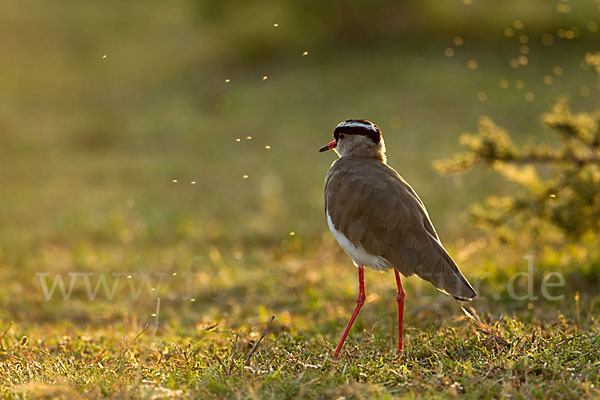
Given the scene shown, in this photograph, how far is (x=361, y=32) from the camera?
1684 cm

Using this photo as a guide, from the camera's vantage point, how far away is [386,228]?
393 centimetres

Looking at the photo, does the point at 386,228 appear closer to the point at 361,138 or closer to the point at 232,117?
the point at 361,138

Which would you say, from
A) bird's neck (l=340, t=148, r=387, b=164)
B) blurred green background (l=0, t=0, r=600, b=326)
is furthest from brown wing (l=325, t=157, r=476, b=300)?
blurred green background (l=0, t=0, r=600, b=326)

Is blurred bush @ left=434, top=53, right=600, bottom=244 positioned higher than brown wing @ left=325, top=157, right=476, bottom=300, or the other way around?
brown wing @ left=325, top=157, right=476, bottom=300

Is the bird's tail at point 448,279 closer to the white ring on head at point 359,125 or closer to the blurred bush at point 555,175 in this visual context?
the white ring on head at point 359,125

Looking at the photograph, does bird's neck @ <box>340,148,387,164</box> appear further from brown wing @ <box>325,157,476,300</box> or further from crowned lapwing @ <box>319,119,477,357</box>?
brown wing @ <box>325,157,476,300</box>

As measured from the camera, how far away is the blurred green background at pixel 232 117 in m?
7.45

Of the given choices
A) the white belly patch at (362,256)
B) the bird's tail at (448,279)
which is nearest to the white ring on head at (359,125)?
the white belly patch at (362,256)

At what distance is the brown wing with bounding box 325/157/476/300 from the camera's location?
382 cm

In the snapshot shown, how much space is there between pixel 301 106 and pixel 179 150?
3.08m

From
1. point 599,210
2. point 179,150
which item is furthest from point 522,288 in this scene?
point 179,150

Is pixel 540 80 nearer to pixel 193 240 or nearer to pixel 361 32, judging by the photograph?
pixel 361 32

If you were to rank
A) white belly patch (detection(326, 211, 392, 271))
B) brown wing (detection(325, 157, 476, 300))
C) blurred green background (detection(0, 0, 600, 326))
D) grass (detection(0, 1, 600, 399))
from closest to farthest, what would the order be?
1. grass (detection(0, 1, 600, 399))
2. brown wing (detection(325, 157, 476, 300))
3. white belly patch (detection(326, 211, 392, 271))
4. blurred green background (detection(0, 0, 600, 326))

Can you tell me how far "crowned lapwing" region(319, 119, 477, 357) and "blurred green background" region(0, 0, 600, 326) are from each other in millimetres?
1646
